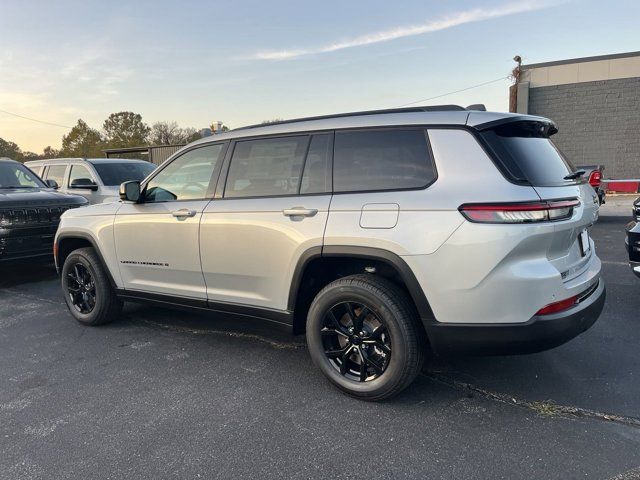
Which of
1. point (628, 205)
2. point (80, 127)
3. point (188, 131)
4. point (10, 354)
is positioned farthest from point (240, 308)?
point (188, 131)

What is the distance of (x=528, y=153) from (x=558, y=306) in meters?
0.93

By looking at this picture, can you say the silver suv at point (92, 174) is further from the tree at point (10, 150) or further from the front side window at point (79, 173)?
the tree at point (10, 150)

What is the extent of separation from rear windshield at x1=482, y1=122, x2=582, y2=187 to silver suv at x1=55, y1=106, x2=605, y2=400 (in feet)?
0.04

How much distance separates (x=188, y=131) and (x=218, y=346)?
70329 mm

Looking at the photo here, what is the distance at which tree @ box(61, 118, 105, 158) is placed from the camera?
5853cm

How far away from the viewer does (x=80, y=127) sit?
199ft

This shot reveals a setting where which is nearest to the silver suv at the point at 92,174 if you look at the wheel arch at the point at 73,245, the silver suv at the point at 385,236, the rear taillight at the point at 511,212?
the wheel arch at the point at 73,245

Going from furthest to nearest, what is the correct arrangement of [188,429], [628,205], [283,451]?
1. [628,205]
2. [188,429]
3. [283,451]

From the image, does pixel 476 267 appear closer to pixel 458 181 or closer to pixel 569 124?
pixel 458 181

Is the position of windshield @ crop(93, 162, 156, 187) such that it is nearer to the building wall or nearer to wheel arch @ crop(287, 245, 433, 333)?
wheel arch @ crop(287, 245, 433, 333)

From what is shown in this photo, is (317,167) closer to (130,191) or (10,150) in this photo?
(130,191)

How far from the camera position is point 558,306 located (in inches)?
107

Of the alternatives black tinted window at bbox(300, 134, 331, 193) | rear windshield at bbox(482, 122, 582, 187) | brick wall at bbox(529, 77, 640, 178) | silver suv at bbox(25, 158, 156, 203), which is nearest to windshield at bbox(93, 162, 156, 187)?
silver suv at bbox(25, 158, 156, 203)

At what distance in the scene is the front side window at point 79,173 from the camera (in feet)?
29.8
